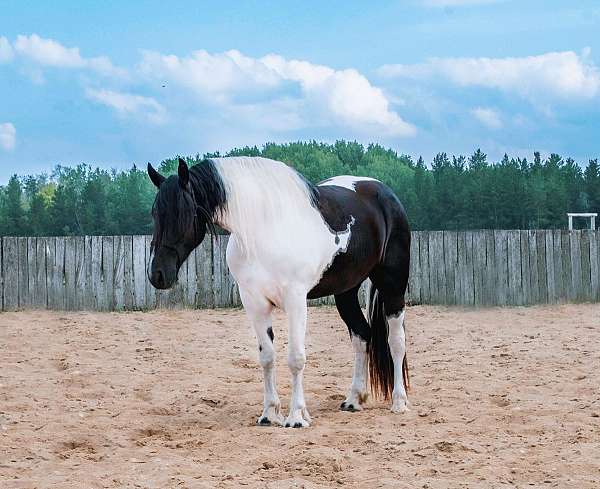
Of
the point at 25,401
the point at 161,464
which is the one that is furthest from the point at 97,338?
the point at 161,464

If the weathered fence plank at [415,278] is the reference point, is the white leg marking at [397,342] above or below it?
below

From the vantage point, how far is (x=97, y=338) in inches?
368

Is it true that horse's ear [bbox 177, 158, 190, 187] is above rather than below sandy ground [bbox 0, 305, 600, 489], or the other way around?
above

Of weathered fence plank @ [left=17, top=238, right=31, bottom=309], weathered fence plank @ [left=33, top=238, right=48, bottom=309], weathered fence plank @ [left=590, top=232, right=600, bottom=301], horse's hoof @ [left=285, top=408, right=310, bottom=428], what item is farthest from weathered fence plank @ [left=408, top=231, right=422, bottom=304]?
horse's hoof @ [left=285, top=408, right=310, bottom=428]

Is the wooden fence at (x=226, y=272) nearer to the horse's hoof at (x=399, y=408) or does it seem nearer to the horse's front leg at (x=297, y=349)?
the horse's hoof at (x=399, y=408)

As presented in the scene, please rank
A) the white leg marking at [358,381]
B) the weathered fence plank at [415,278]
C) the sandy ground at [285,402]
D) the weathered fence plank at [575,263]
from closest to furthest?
the sandy ground at [285,402] < the white leg marking at [358,381] < the weathered fence plank at [415,278] < the weathered fence plank at [575,263]

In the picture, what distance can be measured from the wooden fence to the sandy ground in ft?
7.32

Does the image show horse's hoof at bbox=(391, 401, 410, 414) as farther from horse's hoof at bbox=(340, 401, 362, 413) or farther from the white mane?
the white mane

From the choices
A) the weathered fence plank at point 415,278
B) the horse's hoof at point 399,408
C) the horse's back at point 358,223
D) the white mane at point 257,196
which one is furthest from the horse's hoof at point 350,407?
the weathered fence plank at point 415,278

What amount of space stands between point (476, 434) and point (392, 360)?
1199 mm

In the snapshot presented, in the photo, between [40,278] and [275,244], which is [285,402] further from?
[40,278]

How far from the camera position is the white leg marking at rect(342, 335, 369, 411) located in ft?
18.3

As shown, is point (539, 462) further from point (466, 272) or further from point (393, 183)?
point (393, 183)

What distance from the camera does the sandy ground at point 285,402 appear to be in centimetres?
395
